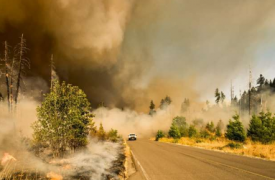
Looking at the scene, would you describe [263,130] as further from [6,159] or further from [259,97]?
[259,97]

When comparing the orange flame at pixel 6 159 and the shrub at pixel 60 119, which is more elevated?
the shrub at pixel 60 119

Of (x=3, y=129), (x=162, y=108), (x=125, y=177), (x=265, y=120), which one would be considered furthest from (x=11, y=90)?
(x=162, y=108)

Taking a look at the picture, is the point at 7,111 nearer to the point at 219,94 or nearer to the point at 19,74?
the point at 19,74

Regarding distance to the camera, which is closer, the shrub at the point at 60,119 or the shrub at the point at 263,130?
the shrub at the point at 60,119

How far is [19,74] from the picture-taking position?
21.5 meters

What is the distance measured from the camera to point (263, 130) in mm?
26078

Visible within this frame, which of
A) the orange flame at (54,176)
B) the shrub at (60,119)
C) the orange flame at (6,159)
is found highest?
the shrub at (60,119)

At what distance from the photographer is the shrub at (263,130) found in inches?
1017

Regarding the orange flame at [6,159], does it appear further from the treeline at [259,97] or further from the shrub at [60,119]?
A: the treeline at [259,97]

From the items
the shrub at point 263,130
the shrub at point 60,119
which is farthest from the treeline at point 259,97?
the shrub at point 60,119

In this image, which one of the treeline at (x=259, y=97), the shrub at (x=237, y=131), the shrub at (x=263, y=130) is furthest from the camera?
the treeline at (x=259, y=97)

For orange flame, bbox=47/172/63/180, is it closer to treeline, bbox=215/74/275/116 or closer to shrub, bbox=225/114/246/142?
shrub, bbox=225/114/246/142

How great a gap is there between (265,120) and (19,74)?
3543 cm

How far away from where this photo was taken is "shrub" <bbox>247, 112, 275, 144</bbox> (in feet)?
84.8
